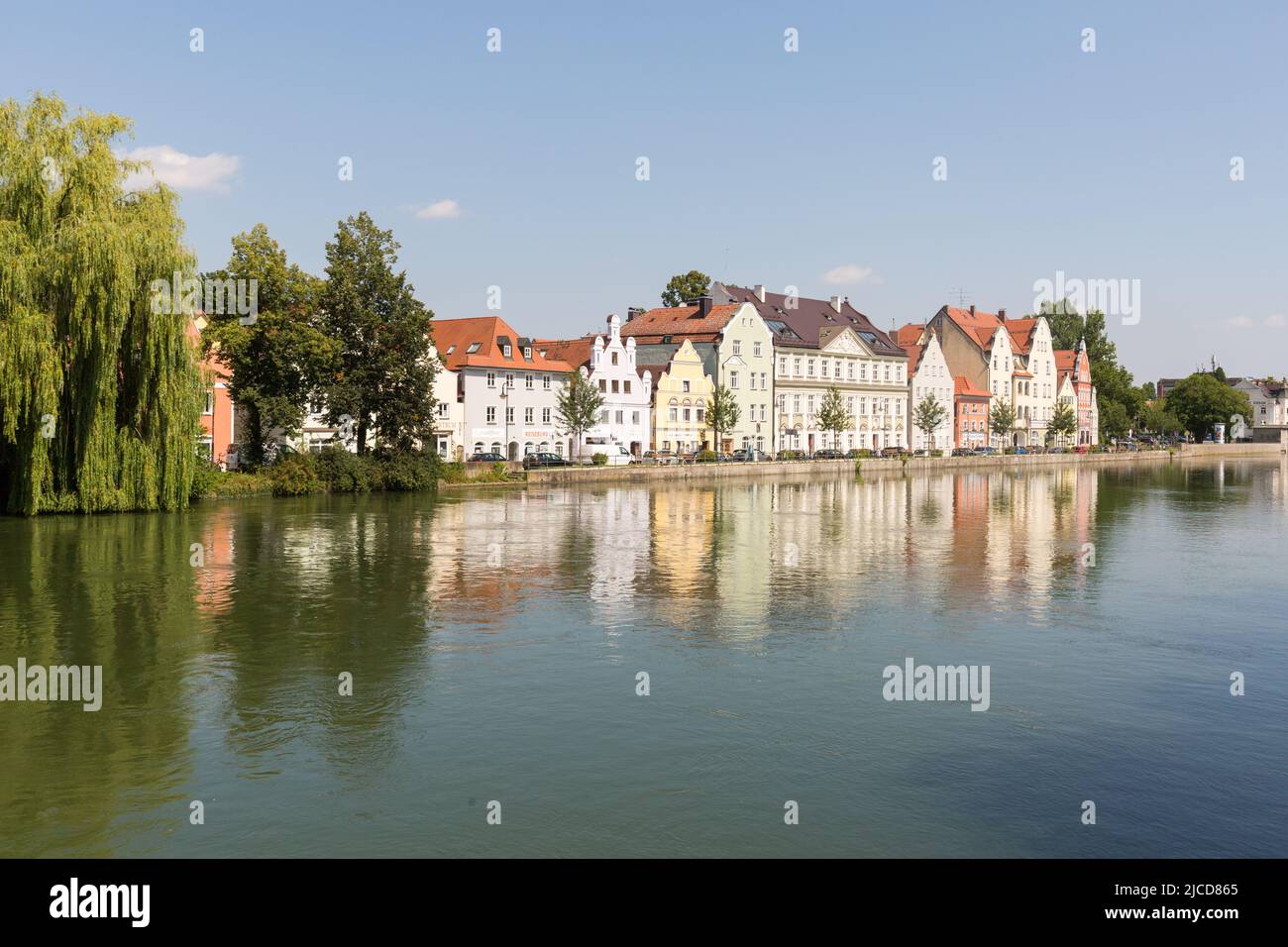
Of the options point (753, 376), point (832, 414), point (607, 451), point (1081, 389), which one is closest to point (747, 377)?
point (753, 376)

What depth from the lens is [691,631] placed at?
25.1m

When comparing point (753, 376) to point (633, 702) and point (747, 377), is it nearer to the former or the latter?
Result: point (747, 377)

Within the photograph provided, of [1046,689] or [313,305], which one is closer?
[1046,689]

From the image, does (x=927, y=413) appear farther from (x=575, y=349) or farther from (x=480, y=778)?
(x=480, y=778)

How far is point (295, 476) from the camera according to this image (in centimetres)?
6197

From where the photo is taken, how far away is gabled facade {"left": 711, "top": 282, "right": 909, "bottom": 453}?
110 meters

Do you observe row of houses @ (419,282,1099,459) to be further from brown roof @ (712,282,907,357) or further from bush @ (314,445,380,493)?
bush @ (314,445,380,493)

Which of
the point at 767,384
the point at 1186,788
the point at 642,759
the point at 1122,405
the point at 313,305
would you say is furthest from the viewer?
the point at 1122,405

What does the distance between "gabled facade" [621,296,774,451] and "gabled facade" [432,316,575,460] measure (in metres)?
14.1

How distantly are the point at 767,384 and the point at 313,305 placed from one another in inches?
2062

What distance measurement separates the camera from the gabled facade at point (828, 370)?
110m

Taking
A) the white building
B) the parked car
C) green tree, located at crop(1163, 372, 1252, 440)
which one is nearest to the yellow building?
the parked car
